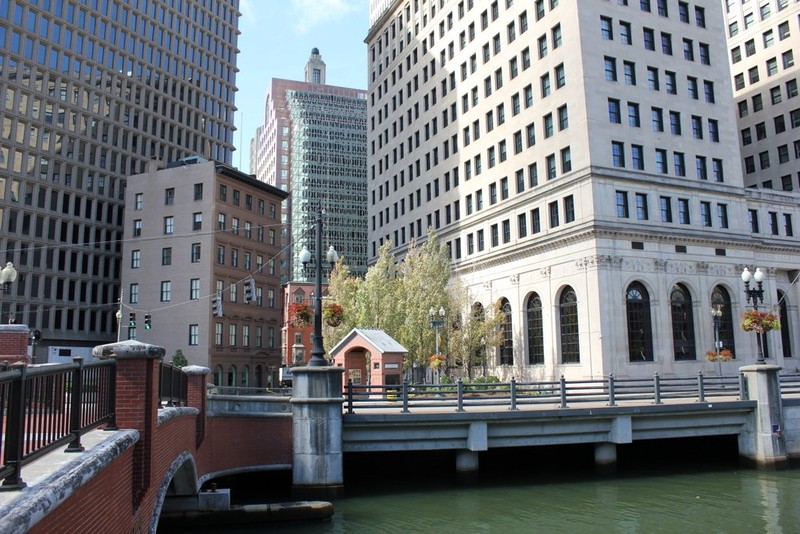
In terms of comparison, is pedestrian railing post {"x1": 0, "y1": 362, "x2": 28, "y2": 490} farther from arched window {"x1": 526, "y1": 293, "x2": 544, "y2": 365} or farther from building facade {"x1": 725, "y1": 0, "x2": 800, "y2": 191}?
building facade {"x1": 725, "y1": 0, "x2": 800, "y2": 191}

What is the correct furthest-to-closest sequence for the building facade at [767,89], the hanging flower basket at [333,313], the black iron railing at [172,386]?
the building facade at [767,89]
the hanging flower basket at [333,313]
the black iron railing at [172,386]

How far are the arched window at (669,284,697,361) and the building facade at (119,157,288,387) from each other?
37659 millimetres

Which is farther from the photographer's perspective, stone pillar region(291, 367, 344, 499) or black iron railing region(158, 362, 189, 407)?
stone pillar region(291, 367, 344, 499)

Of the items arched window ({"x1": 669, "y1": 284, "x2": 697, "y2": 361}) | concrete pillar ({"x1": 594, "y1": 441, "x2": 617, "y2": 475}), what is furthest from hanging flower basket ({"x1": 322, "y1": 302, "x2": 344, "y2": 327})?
arched window ({"x1": 669, "y1": 284, "x2": 697, "y2": 361})

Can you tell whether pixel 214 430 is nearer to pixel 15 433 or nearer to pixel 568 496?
pixel 568 496

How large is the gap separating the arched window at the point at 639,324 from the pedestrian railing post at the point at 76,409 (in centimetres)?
4384

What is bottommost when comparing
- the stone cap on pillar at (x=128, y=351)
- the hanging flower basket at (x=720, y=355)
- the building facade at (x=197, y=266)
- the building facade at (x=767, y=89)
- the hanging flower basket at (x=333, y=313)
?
the stone cap on pillar at (x=128, y=351)

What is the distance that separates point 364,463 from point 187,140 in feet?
243

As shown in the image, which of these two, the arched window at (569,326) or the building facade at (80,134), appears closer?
the arched window at (569,326)

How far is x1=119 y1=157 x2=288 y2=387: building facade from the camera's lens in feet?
213

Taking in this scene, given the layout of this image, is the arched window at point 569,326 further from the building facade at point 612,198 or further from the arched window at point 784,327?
the arched window at point 784,327

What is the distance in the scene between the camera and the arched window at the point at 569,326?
48.5 metres

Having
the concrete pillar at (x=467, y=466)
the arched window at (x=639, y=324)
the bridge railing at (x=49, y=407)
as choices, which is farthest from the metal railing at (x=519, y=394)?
the arched window at (x=639, y=324)

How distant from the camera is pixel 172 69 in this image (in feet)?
297
